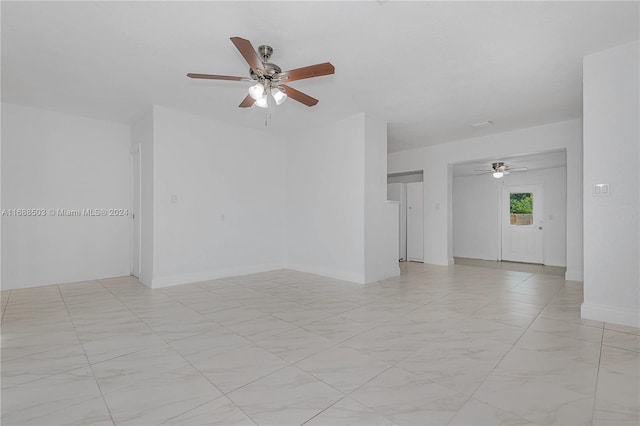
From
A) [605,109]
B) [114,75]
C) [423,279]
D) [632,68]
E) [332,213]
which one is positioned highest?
[114,75]

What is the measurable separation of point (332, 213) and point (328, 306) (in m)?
2.08

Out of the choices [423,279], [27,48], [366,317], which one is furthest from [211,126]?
[423,279]

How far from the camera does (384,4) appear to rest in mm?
2402

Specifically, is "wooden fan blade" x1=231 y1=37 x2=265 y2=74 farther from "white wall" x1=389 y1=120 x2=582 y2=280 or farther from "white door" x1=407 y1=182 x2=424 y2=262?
"white door" x1=407 y1=182 x2=424 y2=262

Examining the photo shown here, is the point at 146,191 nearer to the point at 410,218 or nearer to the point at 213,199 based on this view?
the point at 213,199

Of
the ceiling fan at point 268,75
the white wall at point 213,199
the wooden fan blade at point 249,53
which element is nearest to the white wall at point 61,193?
the white wall at point 213,199

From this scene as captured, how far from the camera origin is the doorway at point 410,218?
742 cm

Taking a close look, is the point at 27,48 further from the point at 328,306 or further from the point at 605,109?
the point at 605,109

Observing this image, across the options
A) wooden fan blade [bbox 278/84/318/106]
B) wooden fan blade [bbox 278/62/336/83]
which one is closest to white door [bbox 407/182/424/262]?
wooden fan blade [bbox 278/84/318/106]

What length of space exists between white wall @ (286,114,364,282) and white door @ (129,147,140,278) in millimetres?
2624

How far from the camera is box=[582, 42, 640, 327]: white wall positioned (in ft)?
9.64

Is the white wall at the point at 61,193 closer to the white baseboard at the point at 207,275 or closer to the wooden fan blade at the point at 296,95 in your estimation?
the white baseboard at the point at 207,275

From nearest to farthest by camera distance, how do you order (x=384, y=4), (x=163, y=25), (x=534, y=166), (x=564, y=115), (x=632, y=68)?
(x=384, y=4) < (x=163, y=25) < (x=632, y=68) < (x=564, y=115) < (x=534, y=166)

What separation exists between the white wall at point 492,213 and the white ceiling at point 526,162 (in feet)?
1.26
